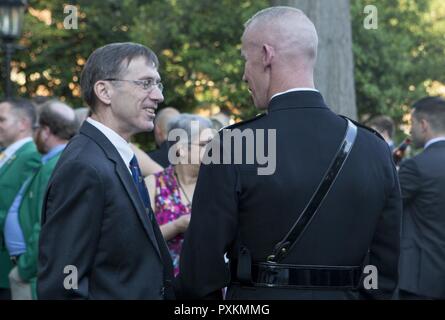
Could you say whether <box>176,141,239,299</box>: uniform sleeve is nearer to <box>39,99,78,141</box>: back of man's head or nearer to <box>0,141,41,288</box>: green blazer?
<box>0,141,41,288</box>: green blazer

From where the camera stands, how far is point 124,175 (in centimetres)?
357

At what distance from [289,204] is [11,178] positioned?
3.83 meters

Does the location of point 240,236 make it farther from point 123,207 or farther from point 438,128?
point 438,128

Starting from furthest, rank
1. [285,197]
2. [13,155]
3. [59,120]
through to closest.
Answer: [59,120], [13,155], [285,197]

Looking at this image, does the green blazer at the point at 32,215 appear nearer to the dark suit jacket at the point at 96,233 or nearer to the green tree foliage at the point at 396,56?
the dark suit jacket at the point at 96,233

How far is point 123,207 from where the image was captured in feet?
11.4

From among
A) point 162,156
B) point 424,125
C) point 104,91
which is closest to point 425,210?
point 424,125

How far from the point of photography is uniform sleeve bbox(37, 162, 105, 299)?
Answer: 11.0 feet

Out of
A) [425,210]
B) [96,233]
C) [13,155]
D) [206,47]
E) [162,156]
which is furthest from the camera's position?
[206,47]

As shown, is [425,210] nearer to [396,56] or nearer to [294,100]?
[294,100]

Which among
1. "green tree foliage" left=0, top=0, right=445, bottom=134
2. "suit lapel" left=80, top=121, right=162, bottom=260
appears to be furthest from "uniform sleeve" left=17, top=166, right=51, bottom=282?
"green tree foliage" left=0, top=0, right=445, bottom=134

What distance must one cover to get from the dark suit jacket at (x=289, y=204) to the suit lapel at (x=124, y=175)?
22 cm

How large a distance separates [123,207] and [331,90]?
317 cm

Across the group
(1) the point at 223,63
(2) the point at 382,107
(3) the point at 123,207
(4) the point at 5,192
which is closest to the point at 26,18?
(1) the point at 223,63
